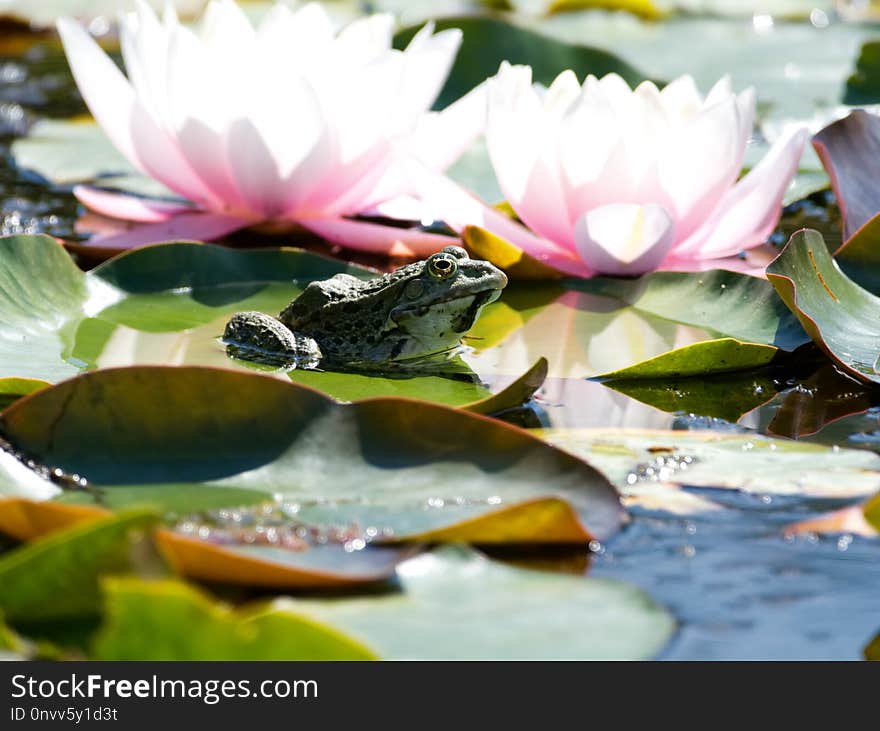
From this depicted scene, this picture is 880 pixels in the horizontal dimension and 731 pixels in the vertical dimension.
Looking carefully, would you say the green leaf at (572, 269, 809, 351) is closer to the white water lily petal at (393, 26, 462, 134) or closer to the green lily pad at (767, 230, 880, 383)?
the green lily pad at (767, 230, 880, 383)

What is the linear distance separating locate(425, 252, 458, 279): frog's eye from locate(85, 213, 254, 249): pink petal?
27.1 inches

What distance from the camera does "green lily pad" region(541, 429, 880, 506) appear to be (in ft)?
5.34

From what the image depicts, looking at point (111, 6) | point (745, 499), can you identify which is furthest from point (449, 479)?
point (111, 6)

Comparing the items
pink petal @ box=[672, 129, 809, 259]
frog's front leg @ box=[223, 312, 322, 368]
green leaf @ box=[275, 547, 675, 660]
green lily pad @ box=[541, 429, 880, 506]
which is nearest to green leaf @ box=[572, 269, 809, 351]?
pink petal @ box=[672, 129, 809, 259]

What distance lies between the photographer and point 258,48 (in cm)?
260

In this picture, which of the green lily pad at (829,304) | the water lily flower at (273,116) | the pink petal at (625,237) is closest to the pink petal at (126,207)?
the water lily flower at (273,116)

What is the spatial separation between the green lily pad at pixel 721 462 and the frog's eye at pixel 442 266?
588mm

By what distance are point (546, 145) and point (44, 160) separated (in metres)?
1.80

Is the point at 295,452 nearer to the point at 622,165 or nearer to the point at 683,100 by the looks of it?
the point at 622,165

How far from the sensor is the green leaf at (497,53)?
3.75 m

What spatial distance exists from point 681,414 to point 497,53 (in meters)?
2.12

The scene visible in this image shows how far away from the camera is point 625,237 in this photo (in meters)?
2.48

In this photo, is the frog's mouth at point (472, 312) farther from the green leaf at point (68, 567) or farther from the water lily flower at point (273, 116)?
the green leaf at point (68, 567)

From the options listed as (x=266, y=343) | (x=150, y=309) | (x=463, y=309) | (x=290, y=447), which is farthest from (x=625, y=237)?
(x=290, y=447)
